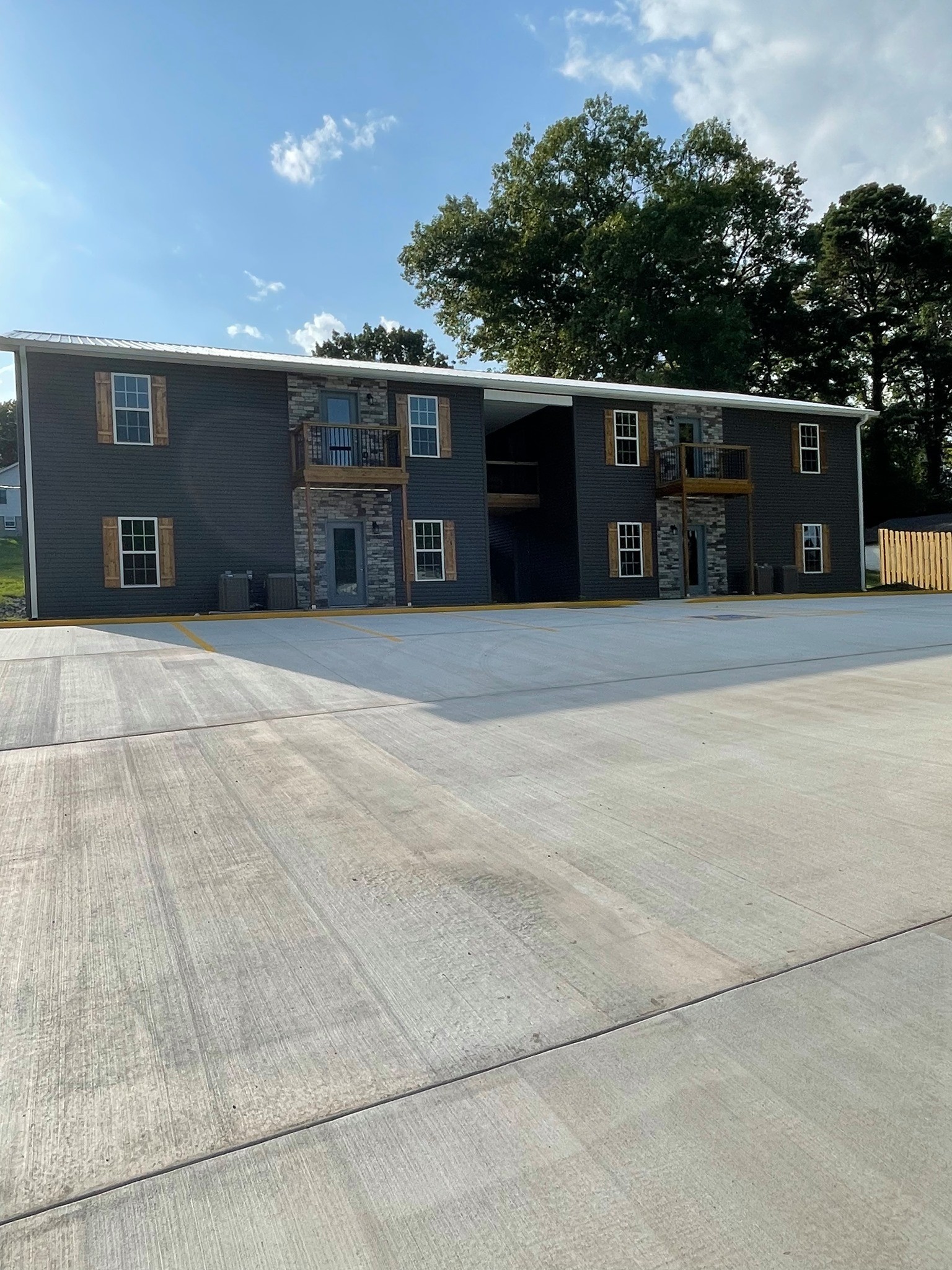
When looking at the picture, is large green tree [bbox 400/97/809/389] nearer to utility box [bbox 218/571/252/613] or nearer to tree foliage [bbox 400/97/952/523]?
tree foliage [bbox 400/97/952/523]

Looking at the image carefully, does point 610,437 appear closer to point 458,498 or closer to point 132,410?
point 458,498

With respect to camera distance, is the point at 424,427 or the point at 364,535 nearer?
the point at 364,535

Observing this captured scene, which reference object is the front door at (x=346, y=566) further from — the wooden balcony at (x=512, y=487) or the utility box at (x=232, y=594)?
the wooden balcony at (x=512, y=487)

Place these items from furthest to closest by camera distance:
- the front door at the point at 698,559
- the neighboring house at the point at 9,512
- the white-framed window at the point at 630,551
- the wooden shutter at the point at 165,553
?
the neighboring house at the point at 9,512 → the front door at the point at 698,559 → the white-framed window at the point at 630,551 → the wooden shutter at the point at 165,553

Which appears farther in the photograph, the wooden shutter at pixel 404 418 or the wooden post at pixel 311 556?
the wooden shutter at pixel 404 418

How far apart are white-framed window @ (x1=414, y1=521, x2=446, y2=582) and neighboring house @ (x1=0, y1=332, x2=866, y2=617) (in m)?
0.05

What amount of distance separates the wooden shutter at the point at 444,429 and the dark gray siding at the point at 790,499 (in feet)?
25.7

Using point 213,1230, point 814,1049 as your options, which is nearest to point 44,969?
point 213,1230

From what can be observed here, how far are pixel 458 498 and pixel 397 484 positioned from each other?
2041mm

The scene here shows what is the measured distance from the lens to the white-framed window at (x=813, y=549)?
2388 centimetres

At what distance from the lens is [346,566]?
18297 mm

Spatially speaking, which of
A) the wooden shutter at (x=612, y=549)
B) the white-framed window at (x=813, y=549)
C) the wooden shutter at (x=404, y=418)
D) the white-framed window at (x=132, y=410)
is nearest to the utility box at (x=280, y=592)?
the white-framed window at (x=132, y=410)

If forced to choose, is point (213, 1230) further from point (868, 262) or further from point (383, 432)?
point (868, 262)

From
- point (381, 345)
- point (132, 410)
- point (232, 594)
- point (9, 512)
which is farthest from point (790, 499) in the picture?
point (9, 512)
